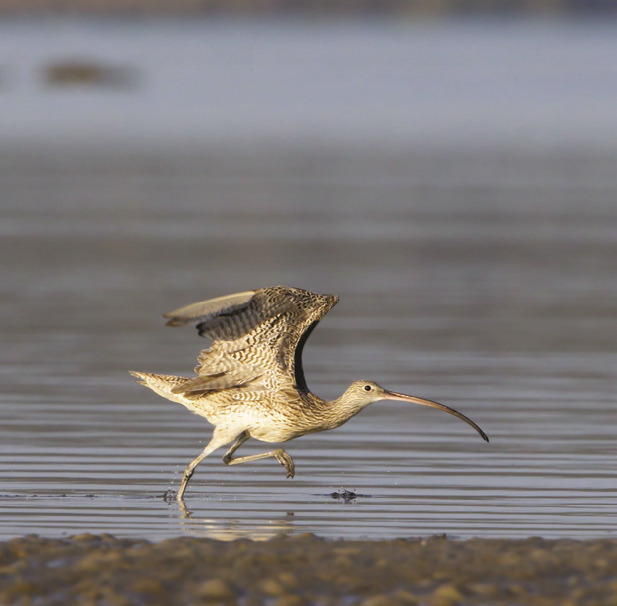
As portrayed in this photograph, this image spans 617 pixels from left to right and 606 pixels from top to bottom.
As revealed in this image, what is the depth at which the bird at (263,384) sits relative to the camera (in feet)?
43.7

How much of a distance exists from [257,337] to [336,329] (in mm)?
9382

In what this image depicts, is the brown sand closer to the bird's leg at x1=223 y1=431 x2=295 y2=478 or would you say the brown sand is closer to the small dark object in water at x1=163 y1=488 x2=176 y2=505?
the small dark object in water at x1=163 y1=488 x2=176 y2=505

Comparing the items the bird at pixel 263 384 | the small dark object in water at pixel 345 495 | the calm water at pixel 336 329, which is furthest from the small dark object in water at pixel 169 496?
the small dark object in water at pixel 345 495

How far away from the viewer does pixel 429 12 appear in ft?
630

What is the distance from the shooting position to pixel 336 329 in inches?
899

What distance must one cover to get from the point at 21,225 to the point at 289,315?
75.7 ft

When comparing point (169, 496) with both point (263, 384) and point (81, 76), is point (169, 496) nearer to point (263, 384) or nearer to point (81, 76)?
point (263, 384)

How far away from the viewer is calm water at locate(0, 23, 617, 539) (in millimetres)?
12805

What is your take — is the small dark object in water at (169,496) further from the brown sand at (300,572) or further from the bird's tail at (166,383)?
the brown sand at (300,572)

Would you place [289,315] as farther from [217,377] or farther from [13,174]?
[13,174]

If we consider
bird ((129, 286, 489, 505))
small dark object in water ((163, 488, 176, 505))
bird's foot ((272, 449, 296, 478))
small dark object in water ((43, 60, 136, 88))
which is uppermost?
small dark object in water ((43, 60, 136, 88))

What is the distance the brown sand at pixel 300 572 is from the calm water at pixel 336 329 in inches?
41.9

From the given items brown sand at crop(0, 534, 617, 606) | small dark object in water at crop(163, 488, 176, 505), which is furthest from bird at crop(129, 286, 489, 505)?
brown sand at crop(0, 534, 617, 606)

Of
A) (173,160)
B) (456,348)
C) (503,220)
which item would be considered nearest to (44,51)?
(173,160)
